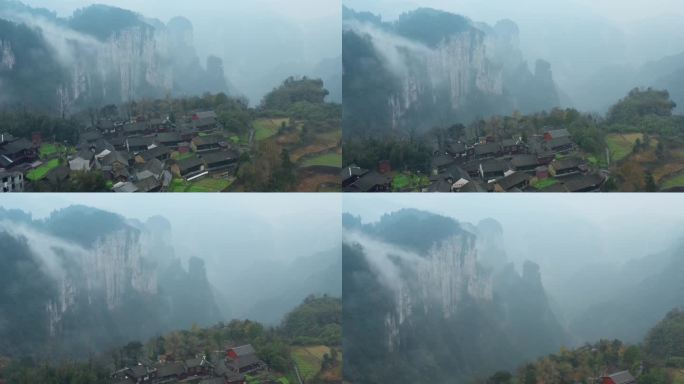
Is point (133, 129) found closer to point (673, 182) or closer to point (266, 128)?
point (266, 128)

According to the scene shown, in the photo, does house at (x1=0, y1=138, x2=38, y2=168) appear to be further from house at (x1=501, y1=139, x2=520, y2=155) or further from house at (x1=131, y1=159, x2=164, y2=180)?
house at (x1=501, y1=139, x2=520, y2=155)

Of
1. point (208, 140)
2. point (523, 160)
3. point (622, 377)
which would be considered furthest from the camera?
point (208, 140)

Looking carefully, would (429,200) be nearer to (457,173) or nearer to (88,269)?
(457,173)

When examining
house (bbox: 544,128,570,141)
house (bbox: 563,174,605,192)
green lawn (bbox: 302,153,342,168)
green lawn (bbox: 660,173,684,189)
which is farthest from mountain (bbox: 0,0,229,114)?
green lawn (bbox: 660,173,684,189)

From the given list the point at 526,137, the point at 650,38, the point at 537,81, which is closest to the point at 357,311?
the point at 526,137

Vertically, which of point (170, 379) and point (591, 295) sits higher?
point (591, 295)

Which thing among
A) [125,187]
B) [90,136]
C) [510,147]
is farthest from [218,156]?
[510,147]

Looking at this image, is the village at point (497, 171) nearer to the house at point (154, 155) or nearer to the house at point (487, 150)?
the house at point (487, 150)
